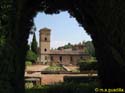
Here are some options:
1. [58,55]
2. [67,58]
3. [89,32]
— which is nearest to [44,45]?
[58,55]

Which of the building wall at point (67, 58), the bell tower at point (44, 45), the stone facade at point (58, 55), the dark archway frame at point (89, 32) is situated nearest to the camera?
the dark archway frame at point (89, 32)

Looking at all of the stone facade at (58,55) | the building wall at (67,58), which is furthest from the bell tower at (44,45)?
the building wall at (67,58)

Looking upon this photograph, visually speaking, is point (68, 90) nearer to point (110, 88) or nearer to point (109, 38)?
point (110, 88)

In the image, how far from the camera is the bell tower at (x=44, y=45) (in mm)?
88250

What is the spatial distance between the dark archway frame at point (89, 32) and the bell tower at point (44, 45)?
7638cm

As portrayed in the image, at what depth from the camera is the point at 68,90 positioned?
1464 centimetres

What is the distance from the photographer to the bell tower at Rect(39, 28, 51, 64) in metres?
88.2

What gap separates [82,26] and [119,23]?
411 centimetres

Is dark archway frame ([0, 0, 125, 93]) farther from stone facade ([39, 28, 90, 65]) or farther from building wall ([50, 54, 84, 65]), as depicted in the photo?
building wall ([50, 54, 84, 65])

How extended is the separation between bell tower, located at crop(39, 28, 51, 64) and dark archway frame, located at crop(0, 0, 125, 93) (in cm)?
7638

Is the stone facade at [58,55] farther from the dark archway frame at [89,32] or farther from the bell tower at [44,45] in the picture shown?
the dark archway frame at [89,32]

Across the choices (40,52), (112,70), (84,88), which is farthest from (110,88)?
(40,52)

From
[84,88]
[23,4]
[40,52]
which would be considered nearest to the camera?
[23,4]

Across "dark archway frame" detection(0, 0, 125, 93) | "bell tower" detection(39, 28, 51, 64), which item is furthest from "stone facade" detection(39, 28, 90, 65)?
"dark archway frame" detection(0, 0, 125, 93)
